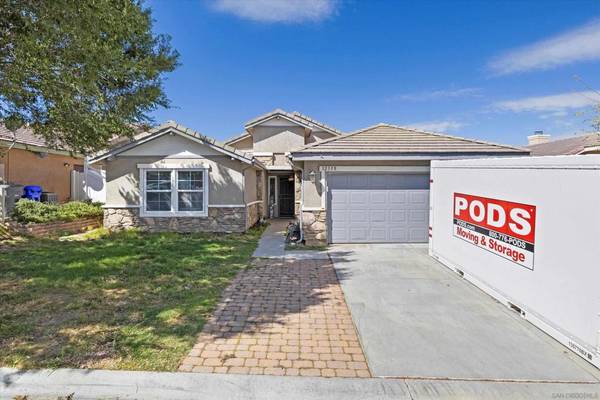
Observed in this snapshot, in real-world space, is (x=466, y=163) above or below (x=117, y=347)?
above

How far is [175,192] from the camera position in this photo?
1294cm

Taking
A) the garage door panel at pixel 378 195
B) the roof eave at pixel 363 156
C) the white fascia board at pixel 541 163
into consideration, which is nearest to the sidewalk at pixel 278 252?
the garage door panel at pixel 378 195

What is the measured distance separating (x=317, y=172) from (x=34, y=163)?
1343 centimetres

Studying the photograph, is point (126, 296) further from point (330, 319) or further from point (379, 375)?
point (379, 375)

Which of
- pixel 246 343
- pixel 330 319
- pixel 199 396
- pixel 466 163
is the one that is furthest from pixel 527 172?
pixel 199 396

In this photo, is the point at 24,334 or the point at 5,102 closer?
the point at 24,334

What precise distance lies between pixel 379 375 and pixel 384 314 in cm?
176

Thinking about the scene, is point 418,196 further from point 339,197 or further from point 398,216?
point 339,197

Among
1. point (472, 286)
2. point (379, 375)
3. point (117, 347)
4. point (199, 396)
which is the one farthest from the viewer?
point (472, 286)

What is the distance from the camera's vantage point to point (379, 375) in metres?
3.64

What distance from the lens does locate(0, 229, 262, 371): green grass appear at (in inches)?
156

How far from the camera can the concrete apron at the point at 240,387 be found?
330 cm

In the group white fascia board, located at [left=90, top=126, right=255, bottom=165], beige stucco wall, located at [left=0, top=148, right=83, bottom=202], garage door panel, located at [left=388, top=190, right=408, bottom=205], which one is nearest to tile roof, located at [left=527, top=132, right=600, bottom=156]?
garage door panel, located at [left=388, top=190, right=408, bottom=205]

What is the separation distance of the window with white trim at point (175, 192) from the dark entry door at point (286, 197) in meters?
7.26
